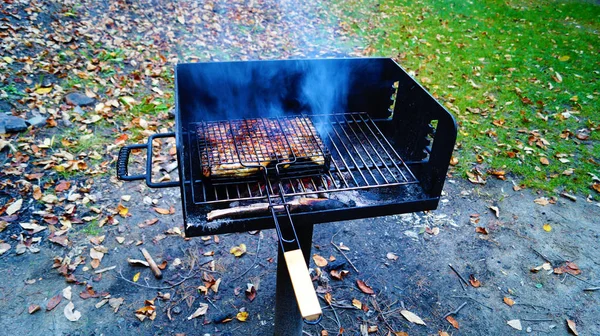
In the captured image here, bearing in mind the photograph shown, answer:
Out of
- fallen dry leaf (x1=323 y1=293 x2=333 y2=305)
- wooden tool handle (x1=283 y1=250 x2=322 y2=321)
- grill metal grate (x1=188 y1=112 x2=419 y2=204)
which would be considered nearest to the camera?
wooden tool handle (x1=283 y1=250 x2=322 y2=321)

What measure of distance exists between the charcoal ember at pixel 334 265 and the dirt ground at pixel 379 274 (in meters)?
0.10

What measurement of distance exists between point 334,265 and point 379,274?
0.43 metres

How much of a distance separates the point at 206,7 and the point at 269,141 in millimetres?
7151

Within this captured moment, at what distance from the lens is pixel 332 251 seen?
385 centimetres

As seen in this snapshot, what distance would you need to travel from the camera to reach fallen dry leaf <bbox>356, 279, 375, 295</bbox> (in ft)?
11.3

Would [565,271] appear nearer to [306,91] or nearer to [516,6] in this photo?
[306,91]

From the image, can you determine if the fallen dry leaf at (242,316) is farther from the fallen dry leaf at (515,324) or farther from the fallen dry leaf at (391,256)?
the fallen dry leaf at (515,324)

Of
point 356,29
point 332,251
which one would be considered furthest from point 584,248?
point 356,29

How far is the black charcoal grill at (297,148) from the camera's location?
6.72ft

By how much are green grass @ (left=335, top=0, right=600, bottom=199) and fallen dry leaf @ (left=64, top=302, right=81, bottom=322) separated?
4.39 m

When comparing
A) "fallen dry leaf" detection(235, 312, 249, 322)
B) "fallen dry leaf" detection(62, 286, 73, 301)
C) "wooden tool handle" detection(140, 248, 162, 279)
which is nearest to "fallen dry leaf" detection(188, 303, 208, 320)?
"fallen dry leaf" detection(235, 312, 249, 322)

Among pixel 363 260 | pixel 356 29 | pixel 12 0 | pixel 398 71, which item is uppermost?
pixel 398 71

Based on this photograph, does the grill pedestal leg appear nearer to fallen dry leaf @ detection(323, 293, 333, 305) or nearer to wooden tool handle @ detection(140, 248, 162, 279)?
fallen dry leaf @ detection(323, 293, 333, 305)

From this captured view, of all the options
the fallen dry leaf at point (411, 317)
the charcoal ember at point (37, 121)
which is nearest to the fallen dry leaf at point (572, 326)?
the fallen dry leaf at point (411, 317)
